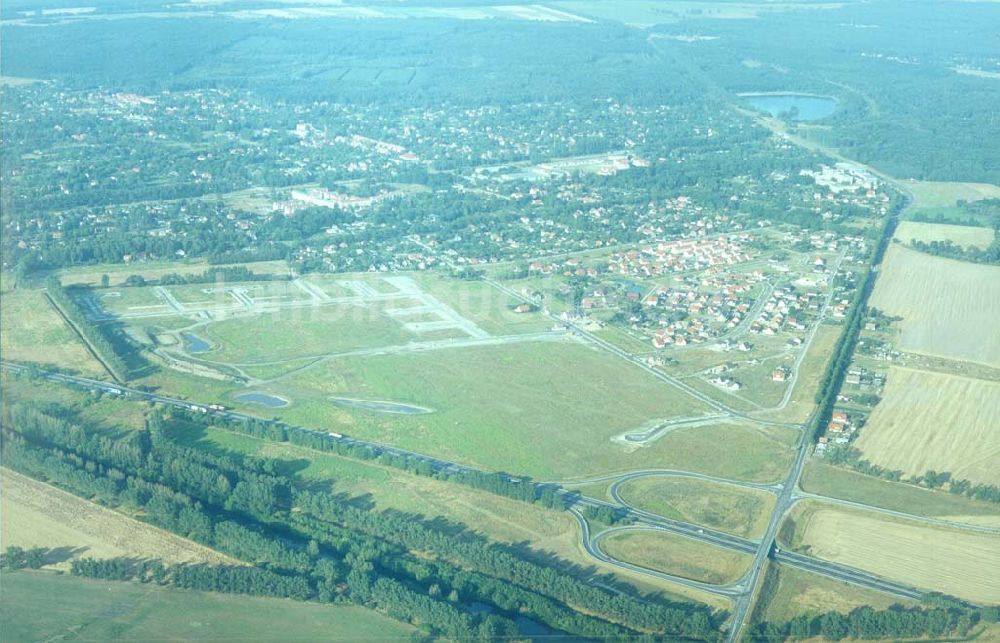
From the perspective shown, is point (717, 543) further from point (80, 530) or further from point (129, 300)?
point (129, 300)

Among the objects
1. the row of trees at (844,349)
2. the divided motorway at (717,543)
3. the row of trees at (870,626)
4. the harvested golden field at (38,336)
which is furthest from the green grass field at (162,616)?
the row of trees at (844,349)

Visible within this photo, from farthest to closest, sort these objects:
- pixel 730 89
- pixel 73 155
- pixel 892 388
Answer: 1. pixel 730 89
2. pixel 73 155
3. pixel 892 388

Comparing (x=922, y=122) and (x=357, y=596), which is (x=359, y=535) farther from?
(x=922, y=122)

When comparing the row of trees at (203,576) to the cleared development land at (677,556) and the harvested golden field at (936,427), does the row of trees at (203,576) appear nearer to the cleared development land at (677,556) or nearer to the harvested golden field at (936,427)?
the cleared development land at (677,556)

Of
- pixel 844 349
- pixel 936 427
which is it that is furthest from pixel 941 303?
pixel 936 427

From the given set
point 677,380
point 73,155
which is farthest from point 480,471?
point 73,155
